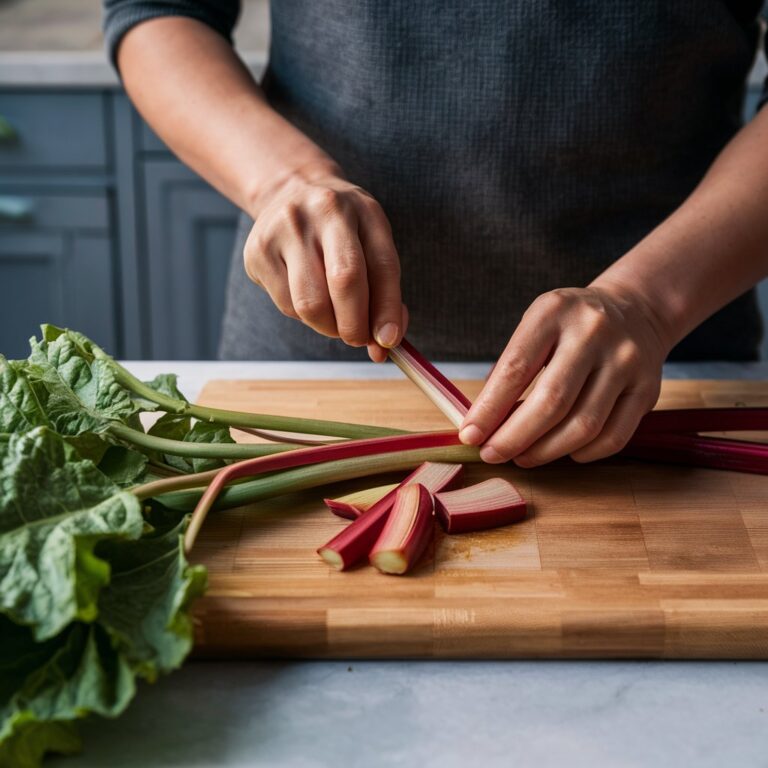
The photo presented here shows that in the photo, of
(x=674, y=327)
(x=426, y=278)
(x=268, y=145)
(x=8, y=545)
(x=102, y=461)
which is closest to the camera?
(x=8, y=545)

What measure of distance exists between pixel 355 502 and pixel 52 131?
61.1 inches

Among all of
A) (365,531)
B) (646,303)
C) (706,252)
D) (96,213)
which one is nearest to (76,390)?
(365,531)

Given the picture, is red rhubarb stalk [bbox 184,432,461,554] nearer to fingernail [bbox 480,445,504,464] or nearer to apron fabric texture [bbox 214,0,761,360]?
fingernail [bbox 480,445,504,464]

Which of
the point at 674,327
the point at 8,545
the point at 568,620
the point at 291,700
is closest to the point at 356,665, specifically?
the point at 291,700

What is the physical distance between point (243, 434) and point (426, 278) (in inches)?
17.3

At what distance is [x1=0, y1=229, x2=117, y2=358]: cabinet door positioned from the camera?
2.44 meters

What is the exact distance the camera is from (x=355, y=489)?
1188mm

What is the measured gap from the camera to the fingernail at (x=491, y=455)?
45.7 inches

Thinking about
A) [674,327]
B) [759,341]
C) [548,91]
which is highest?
[548,91]

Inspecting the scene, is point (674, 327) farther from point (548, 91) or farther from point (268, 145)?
point (268, 145)

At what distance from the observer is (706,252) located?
128 centimetres

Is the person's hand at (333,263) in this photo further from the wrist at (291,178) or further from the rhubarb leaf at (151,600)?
the rhubarb leaf at (151,600)

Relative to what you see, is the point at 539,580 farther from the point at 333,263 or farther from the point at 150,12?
the point at 150,12

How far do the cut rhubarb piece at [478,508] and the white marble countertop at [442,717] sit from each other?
0.18m
